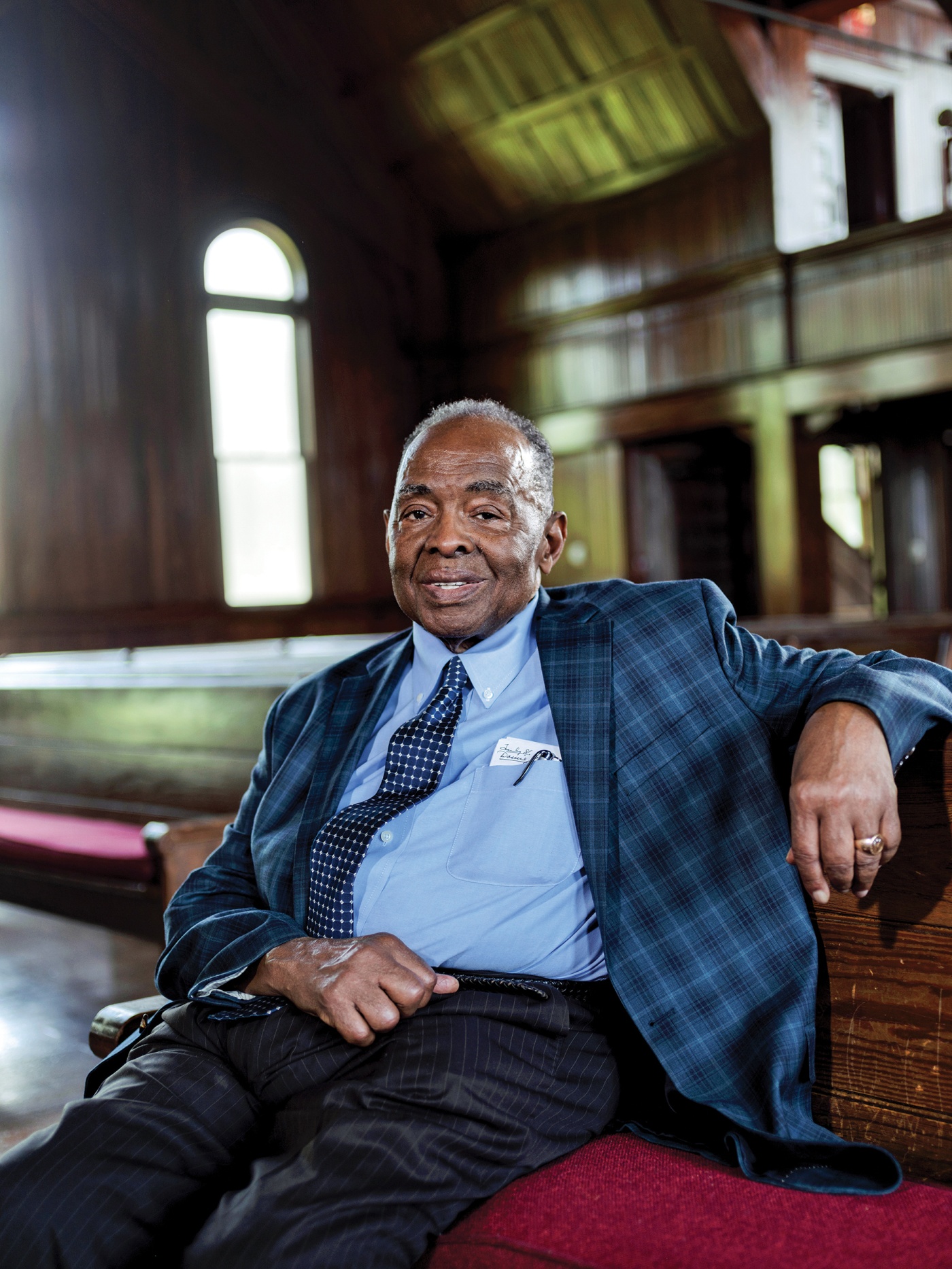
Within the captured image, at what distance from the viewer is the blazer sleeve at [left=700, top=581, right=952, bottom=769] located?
1.32 m

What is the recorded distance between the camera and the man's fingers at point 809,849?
4.18 feet

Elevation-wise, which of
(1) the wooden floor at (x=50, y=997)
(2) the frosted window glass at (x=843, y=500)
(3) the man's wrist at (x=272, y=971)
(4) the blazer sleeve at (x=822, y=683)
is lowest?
(1) the wooden floor at (x=50, y=997)

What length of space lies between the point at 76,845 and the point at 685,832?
239 cm

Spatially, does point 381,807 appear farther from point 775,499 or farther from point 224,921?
point 775,499

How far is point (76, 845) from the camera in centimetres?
340

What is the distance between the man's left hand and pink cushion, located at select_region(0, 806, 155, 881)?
6.44 feet

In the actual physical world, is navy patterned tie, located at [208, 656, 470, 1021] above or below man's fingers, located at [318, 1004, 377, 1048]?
above

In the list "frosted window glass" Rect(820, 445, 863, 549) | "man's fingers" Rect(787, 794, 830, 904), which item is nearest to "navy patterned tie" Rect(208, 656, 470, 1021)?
"man's fingers" Rect(787, 794, 830, 904)

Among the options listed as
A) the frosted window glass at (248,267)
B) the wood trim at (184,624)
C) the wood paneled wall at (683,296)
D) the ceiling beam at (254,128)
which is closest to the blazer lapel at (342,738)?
the wood paneled wall at (683,296)

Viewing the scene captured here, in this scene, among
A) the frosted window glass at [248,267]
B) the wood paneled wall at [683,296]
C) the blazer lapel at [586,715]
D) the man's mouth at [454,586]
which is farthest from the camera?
the frosted window glass at [248,267]

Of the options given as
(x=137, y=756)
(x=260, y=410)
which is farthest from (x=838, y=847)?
(x=260, y=410)

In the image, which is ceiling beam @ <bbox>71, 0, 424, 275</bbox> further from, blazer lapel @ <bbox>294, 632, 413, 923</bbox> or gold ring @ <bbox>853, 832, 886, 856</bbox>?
gold ring @ <bbox>853, 832, 886, 856</bbox>

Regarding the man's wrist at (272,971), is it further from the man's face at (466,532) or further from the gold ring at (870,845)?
the gold ring at (870,845)

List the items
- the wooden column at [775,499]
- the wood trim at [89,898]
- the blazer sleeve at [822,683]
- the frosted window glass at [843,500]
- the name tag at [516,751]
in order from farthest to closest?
the frosted window glass at [843,500], the wooden column at [775,499], the wood trim at [89,898], the name tag at [516,751], the blazer sleeve at [822,683]
